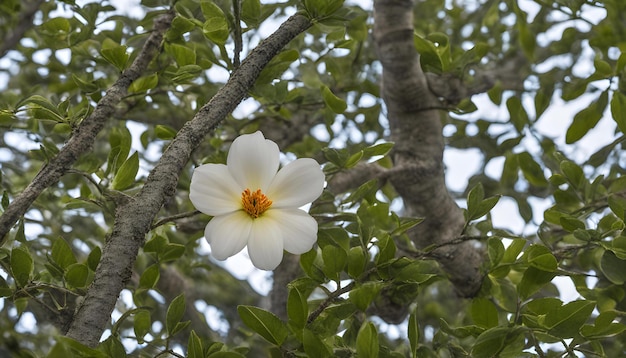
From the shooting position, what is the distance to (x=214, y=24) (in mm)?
909

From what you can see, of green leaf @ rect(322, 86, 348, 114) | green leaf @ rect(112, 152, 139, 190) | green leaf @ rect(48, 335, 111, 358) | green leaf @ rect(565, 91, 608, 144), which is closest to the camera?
green leaf @ rect(48, 335, 111, 358)

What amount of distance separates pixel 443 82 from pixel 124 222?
862 millimetres

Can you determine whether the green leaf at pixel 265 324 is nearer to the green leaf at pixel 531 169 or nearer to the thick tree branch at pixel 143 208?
the thick tree branch at pixel 143 208

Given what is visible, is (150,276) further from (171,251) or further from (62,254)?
(62,254)

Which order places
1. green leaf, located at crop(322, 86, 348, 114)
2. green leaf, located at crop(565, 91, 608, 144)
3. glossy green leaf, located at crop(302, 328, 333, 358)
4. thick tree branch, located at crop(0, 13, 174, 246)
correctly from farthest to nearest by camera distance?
green leaf, located at crop(565, 91, 608, 144)
green leaf, located at crop(322, 86, 348, 114)
glossy green leaf, located at crop(302, 328, 333, 358)
thick tree branch, located at crop(0, 13, 174, 246)

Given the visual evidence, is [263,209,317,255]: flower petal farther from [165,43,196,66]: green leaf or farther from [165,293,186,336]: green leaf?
[165,43,196,66]: green leaf

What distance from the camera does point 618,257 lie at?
924 millimetres

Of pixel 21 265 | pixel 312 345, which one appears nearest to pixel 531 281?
pixel 312 345

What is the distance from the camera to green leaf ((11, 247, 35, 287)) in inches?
31.4

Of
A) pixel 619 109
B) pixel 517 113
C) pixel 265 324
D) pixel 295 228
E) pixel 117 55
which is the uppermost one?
pixel 517 113

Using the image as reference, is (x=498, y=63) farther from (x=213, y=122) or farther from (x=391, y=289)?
(x=213, y=122)

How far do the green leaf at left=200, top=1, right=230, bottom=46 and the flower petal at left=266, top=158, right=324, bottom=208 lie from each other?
0.23 meters

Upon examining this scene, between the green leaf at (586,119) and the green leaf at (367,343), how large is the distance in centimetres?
64

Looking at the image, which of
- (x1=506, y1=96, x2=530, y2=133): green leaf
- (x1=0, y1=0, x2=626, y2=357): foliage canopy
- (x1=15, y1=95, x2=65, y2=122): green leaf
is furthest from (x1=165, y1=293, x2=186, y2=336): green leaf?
(x1=506, y1=96, x2=530, y2=133): green leaf
